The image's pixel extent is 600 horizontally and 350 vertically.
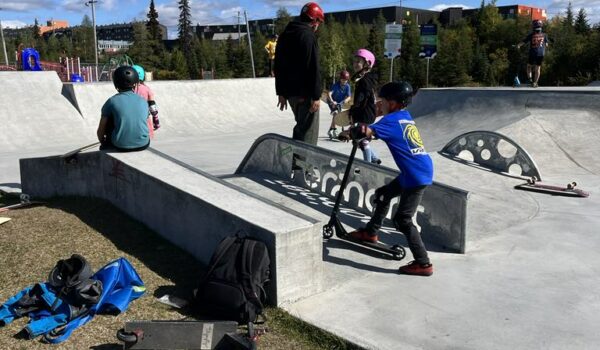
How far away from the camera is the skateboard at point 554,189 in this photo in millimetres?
7078

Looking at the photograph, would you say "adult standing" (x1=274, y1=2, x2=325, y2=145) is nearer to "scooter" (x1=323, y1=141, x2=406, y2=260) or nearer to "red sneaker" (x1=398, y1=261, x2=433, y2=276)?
"scooter" (x1=323, y1=141, x2=406, y2=260)

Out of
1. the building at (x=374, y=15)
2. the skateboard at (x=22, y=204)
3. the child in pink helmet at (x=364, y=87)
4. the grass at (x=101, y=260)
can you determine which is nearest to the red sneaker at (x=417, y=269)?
the grass at (x=101, y=260)

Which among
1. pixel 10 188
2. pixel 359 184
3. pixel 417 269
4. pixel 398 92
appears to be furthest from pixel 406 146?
pixel 10 188

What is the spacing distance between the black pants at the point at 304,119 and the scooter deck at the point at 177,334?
3.25 metres

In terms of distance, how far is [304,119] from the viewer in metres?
5.98

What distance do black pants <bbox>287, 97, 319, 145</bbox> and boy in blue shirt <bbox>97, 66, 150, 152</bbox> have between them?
172 cm

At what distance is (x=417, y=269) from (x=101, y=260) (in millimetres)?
2659

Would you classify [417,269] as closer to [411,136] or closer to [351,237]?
[351,237]

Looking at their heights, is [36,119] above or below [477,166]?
above

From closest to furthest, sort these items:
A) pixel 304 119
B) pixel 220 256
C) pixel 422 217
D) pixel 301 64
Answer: pixel 220 256, pixel 422 217, pixel 301 64, pixel 304 119

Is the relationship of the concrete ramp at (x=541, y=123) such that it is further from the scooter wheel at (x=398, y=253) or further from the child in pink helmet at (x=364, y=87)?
the scooter wheel at (x=398, y=253)

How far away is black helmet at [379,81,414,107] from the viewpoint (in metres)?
4.07

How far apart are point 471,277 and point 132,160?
11.8 feet

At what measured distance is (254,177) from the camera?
689 centimetres
